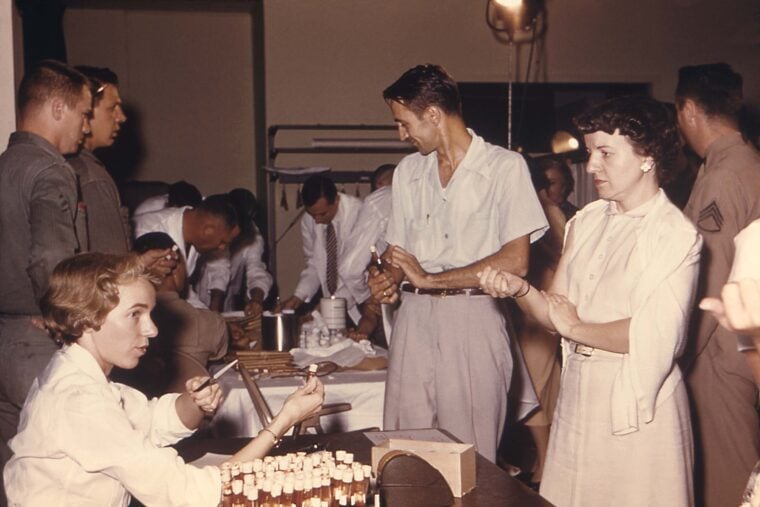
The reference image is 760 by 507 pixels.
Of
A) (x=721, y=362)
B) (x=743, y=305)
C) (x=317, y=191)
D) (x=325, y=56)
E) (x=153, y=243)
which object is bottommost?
(x=721, y=362)

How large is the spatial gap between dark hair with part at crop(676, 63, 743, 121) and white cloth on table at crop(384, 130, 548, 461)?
97 centimetres

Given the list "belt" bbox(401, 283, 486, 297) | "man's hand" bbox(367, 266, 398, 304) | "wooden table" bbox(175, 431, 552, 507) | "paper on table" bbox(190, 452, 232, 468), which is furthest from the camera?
"man's hand" bbox(367, 266, 398, 304)

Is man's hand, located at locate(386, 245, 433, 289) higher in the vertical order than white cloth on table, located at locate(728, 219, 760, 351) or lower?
lower

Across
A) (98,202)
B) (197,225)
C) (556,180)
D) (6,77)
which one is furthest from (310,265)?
(6,77)

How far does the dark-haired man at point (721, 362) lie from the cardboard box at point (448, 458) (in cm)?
163

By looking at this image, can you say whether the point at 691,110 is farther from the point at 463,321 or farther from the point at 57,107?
the point at 57,107

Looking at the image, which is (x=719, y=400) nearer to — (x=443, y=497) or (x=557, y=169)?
(x=443, y=497)

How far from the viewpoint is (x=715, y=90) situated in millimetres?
3350

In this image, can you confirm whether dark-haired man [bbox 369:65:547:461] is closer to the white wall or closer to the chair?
the chair

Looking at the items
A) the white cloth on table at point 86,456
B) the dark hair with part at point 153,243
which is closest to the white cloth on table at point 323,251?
the dark hair with part at point 153,243

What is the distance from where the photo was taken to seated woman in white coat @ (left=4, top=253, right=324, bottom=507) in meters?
1.69

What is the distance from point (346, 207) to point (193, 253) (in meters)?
1.26

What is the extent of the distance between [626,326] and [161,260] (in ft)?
A: 7.48

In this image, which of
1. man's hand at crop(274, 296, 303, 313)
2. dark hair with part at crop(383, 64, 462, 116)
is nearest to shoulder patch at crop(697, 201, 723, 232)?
dark hair with part at crop(383, 64, 462, 116)
